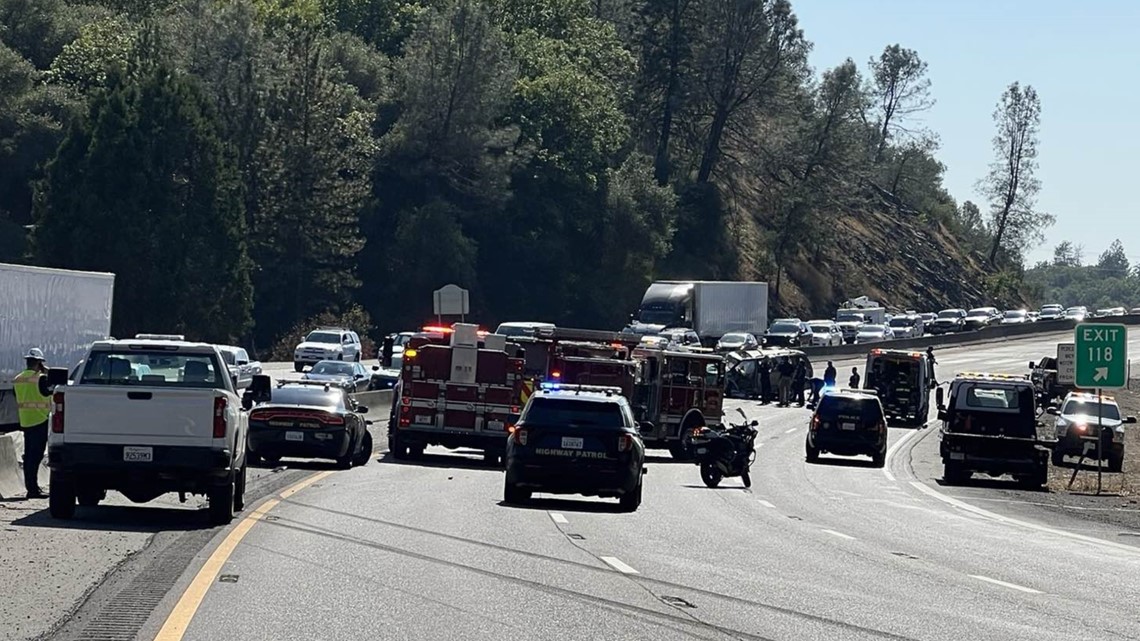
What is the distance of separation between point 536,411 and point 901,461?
2288 centimetres

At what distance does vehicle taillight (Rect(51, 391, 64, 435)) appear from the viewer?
18.9 metres

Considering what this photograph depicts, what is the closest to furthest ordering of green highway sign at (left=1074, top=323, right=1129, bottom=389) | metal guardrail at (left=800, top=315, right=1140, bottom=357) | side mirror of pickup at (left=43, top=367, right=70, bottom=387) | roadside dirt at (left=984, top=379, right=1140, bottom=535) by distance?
side mirror of pickup at (left=43, top=367, right=70, bottom=387) → roadside dirt at (left=984, top=379, right=1140, bottom=535) → green highway sign at (left=1074, top=323, right=1129, bottom=389) → metal guardrail at (left=800, top=315, right=1140, bottom=357)

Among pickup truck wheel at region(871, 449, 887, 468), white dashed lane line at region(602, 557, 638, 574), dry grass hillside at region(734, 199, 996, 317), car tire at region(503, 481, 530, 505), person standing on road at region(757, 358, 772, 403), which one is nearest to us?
white dashed lane line at region(602, 557, 638, 574)

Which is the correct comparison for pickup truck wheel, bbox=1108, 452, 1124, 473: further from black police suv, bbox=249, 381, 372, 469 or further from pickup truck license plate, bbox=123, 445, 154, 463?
pickup truck license plate, bbox=123, 445, 154, 463

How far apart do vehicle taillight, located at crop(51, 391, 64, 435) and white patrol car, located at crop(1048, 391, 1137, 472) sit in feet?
88.4

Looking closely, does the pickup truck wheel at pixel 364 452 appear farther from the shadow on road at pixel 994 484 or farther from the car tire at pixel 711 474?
the shadow on road at pixel 994 484

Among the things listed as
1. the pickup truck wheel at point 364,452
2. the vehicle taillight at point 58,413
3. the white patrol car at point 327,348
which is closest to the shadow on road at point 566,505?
the vehicle taillight at point 58,413

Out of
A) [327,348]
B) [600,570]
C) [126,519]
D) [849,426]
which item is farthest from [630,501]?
[327,348]

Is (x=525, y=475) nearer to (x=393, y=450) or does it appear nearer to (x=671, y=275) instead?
(x=393, y=450)

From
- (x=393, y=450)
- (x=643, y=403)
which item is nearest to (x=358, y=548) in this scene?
(x=393, y=450)

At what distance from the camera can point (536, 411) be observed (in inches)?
968

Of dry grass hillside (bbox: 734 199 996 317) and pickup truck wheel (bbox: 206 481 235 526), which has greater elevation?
dry grass hillside (bbox: 734 199 996 317)

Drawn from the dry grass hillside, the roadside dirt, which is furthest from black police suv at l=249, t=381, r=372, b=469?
the dry grass hillside

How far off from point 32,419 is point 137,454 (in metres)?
3.24
